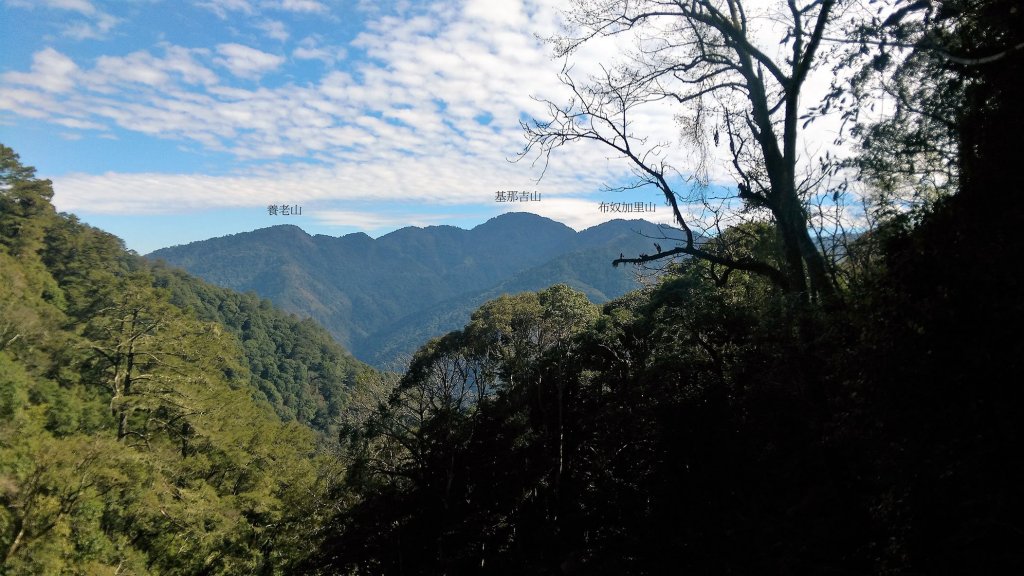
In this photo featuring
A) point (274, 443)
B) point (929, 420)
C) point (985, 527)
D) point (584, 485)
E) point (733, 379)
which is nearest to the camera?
point (985, 527)

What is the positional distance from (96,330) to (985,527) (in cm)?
2271

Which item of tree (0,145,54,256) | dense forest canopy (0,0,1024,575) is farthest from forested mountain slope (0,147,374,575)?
tree (0,145,54,256)

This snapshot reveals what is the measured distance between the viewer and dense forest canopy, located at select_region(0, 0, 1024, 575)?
2734 millimetres

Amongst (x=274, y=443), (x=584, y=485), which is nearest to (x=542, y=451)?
(x=584, y=485)

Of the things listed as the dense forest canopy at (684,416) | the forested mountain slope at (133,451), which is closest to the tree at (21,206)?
the forested mountain slope at (133,451)

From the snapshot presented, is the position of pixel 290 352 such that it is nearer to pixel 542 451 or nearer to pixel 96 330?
pixel 96 330

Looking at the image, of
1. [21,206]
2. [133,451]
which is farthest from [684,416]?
[21,206]

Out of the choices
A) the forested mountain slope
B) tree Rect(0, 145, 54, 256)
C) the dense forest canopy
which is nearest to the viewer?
the dense forest canopy

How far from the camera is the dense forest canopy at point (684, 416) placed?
273 centimetres

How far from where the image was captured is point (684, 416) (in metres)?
6.19

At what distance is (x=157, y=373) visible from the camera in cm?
1873

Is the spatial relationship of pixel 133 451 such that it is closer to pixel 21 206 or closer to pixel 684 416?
pixel 684 416

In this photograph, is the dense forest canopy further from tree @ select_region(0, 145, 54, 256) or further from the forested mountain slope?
tree @ select_region(0, 145, 54, 256)

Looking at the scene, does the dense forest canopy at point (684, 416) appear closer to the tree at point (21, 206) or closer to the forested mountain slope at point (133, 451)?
the forested mountain slope at point (133, 451)
